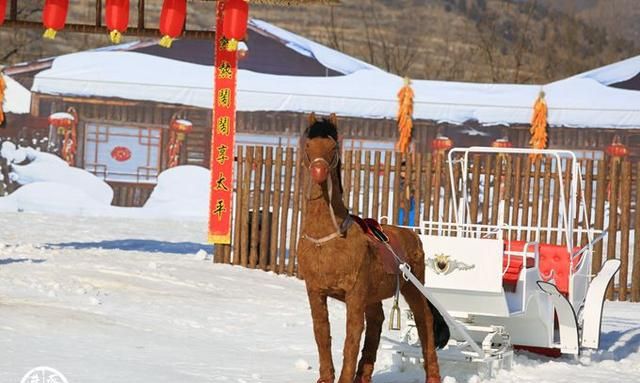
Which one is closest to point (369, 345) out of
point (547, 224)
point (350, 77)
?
point (547, 224)

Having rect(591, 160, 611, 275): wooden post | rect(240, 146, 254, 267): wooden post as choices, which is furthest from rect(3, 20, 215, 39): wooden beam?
rect(591, 160, 611, 275): wooden post

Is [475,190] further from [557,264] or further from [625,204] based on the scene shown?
[557,264]

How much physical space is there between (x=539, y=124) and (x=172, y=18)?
38.1 ft

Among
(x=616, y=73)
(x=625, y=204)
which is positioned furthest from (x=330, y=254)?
(x=616, y=73)

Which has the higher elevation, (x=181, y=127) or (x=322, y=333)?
(x=181, y=127)

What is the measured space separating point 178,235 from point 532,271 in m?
13.4

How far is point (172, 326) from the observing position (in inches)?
420

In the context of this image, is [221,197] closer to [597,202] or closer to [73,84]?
[597,202]

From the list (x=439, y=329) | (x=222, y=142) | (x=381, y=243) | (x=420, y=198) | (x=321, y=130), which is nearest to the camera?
(x=321, y=130)

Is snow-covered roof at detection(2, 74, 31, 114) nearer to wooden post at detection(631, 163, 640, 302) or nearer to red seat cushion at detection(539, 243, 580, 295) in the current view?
wooden post at detection(631, 163, 640, 302)

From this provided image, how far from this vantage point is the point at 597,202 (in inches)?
598

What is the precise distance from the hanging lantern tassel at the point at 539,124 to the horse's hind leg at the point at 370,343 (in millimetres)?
17066

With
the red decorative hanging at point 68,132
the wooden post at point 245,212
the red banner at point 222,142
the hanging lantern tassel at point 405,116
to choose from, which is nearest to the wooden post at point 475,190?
the wooden post at point 245,212

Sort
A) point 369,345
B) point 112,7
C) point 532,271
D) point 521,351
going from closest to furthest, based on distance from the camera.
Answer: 1. point 369,345
2. point 532,271
3. point 521,351
4. point 112,7
